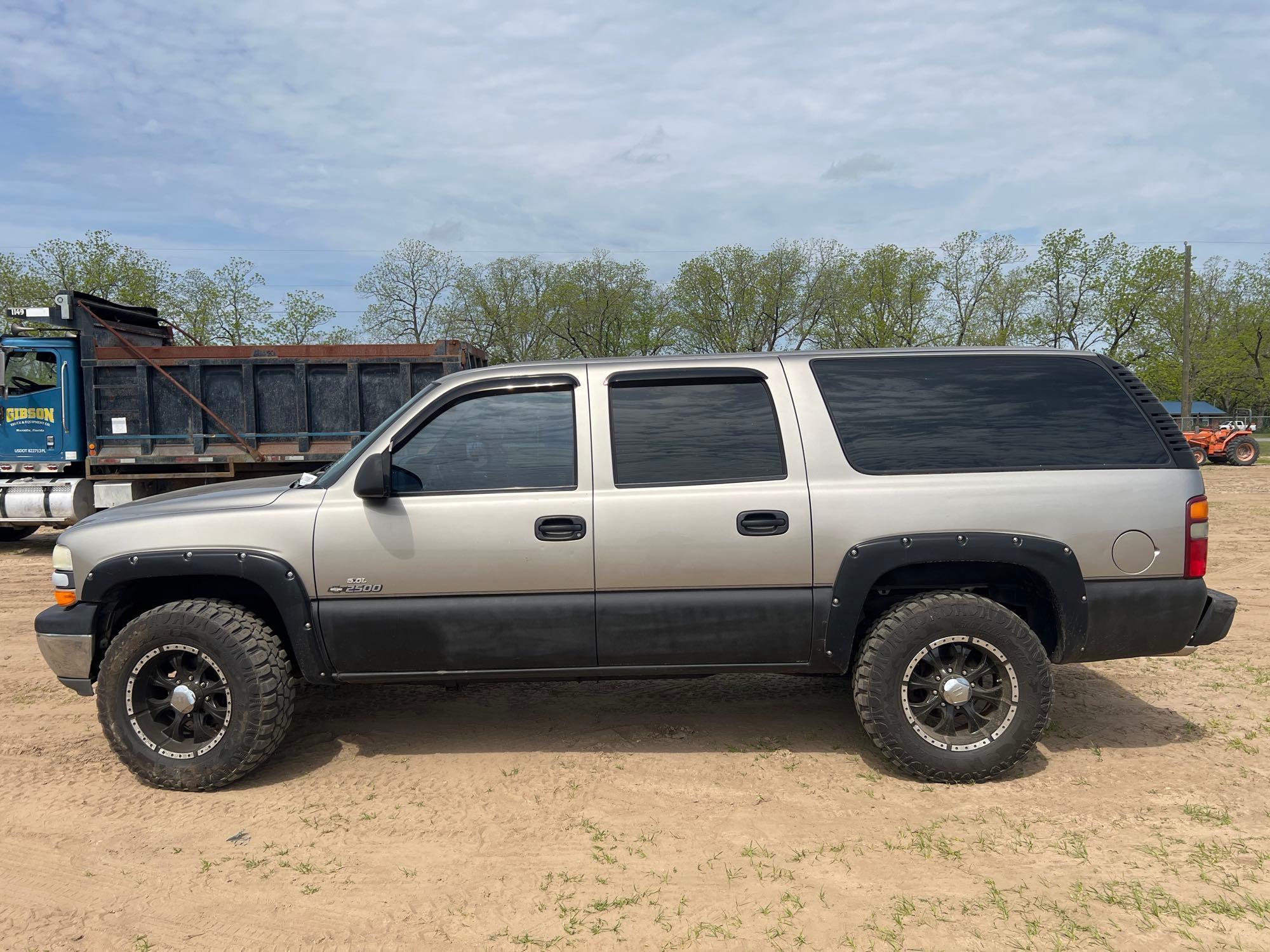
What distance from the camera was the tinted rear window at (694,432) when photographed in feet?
12.9

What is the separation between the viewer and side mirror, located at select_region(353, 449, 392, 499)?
12.4 feet

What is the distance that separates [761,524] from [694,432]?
1.76ft

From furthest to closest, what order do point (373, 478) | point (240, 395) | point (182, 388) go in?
point (240, 395)
point (182, 388)
point (373, 478)

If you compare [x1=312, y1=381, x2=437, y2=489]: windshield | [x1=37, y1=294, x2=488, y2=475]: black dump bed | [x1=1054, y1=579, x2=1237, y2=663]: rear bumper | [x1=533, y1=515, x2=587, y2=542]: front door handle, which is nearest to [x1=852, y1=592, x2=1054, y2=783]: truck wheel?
[x1=1054, y1=579, x2=1237, y2=663]: rear bumper

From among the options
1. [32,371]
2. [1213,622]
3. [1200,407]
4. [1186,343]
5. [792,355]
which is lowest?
[1213,622]

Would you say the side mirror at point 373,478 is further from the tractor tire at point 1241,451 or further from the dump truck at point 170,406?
the tractor tire at point 1241,451

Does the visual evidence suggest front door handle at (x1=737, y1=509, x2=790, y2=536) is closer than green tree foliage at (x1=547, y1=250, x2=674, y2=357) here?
Yes

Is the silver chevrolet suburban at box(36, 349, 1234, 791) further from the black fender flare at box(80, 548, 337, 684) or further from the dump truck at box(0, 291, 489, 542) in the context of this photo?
the dump truck at box(0, 291, 489, 542)

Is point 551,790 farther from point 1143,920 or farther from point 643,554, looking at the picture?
point 1143,920

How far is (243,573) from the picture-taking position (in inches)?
152

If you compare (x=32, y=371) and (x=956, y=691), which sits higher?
(x=32, y=371)

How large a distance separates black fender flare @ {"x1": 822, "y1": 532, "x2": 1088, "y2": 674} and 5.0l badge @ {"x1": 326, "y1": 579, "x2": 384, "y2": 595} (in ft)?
6.71

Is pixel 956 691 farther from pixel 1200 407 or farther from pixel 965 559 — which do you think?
pixel 1200 407

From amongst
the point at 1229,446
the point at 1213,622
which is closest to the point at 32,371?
the point at 1213,622
